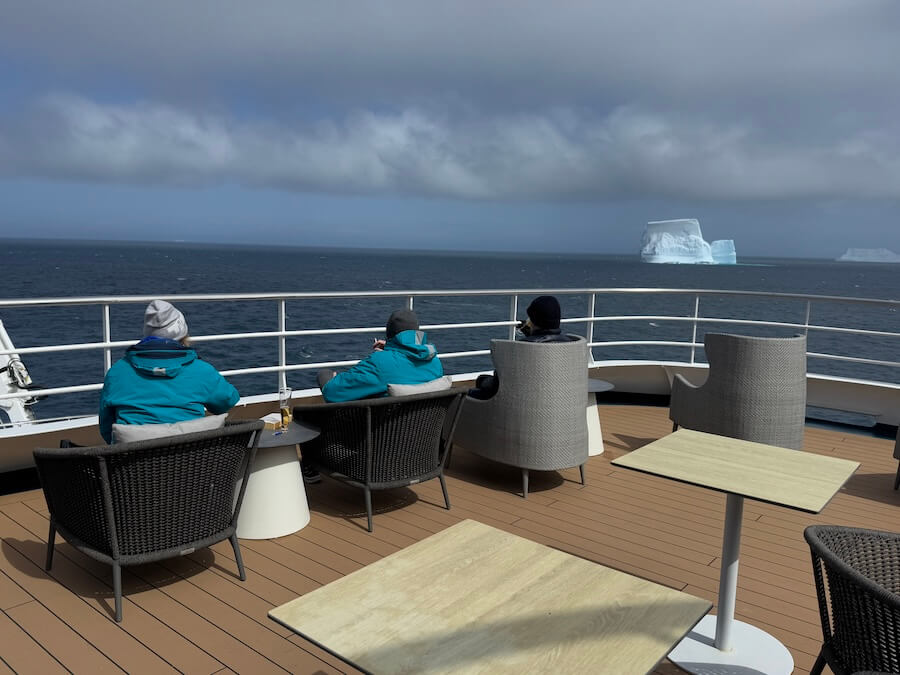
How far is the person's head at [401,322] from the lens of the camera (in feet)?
11.6

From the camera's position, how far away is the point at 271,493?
3.35 meters

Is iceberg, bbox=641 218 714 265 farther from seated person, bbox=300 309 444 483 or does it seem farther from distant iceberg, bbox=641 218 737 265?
seated person, bbox=300 309 444 483

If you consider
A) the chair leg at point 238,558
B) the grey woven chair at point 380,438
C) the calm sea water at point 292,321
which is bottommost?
the calm sea water at point 292,321

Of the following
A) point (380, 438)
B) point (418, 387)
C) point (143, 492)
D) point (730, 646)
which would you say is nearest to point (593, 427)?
point (418, 387)

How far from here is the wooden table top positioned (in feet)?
6.98

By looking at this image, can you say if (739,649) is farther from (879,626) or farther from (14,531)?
(14,531)

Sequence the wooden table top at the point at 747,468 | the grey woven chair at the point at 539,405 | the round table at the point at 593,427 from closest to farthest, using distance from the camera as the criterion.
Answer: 1. the wooden table top at the point at 747,468
2. the grey woven chair at the point at 539,405
3. the round table at the point at 593,427

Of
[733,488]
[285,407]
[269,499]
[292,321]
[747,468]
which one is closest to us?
[733,488]

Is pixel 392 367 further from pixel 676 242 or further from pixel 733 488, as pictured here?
pixel 676 242

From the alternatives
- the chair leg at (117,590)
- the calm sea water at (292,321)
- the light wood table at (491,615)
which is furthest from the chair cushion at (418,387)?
the calm sea water at (292,321)

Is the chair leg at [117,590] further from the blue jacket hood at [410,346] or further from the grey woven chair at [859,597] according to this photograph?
the grey woven chair at [859,597]

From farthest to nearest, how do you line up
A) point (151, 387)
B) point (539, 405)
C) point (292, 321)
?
point (292, 321), point (539, 405), point (151, 387)

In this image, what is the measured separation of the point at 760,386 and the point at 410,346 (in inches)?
93.1

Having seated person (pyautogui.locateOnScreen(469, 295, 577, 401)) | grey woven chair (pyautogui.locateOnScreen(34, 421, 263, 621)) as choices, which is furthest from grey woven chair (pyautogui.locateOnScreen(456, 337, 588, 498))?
grey woven chair (pyautogui.locateOnScreen(34, 421, 263, 621))
